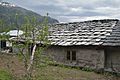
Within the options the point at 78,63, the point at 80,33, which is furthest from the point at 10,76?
the point at 80,33

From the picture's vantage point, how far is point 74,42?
21.4m

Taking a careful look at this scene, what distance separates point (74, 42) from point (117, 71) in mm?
4352

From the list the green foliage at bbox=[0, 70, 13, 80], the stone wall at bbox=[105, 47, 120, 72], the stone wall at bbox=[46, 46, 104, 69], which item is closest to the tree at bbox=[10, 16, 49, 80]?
the green foliage at bbox=[0, 70, 13, 80]

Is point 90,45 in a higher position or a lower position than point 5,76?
higher

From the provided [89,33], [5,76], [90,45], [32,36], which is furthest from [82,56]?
[32,36]

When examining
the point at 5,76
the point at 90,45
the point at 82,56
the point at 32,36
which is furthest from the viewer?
the point at 82,56

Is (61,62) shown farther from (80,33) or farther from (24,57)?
(24,57)

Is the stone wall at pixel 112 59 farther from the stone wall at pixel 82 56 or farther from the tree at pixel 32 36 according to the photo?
the tree at pixel 32 36

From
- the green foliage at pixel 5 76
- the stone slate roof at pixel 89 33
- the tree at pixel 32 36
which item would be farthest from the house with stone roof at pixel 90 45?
the tree at pixel 32 36

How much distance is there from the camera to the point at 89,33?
22.2 metres

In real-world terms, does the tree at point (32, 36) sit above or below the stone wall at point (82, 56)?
above

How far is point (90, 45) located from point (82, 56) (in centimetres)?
134

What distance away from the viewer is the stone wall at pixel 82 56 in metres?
19.6

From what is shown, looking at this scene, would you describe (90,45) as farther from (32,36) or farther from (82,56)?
(32,36)
